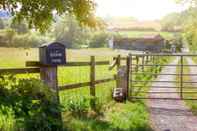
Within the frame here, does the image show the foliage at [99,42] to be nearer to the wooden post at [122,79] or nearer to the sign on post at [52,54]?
the wooden post at [122,79]

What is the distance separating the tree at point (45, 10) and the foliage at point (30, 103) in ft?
6.27

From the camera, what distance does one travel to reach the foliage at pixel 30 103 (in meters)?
6.82

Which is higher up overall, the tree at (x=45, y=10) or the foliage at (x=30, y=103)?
the tree at (x=45, y=10)

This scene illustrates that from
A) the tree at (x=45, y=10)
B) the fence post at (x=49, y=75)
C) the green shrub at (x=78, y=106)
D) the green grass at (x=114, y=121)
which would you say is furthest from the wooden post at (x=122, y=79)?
the fence post at (x=49, y=75)

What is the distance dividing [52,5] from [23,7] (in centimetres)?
58

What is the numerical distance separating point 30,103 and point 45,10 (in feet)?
8.25

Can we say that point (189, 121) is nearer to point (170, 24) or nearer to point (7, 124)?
point (7, 124)

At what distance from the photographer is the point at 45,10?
8.91 m

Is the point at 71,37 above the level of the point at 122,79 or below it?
above

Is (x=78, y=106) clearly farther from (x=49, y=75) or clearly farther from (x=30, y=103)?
(x=30, y=103)

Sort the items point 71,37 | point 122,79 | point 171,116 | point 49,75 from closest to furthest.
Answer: point 49,75, point 171,116, point 122,79, point 71,37

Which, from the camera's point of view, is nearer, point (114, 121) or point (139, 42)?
point (114, 121)

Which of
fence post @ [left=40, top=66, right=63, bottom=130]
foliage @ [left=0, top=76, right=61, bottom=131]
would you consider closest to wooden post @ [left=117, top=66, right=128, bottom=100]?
fence post @ [left=40, top=66, right=63, bottom=130]

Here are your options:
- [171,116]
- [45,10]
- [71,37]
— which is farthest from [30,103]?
[71,37]
